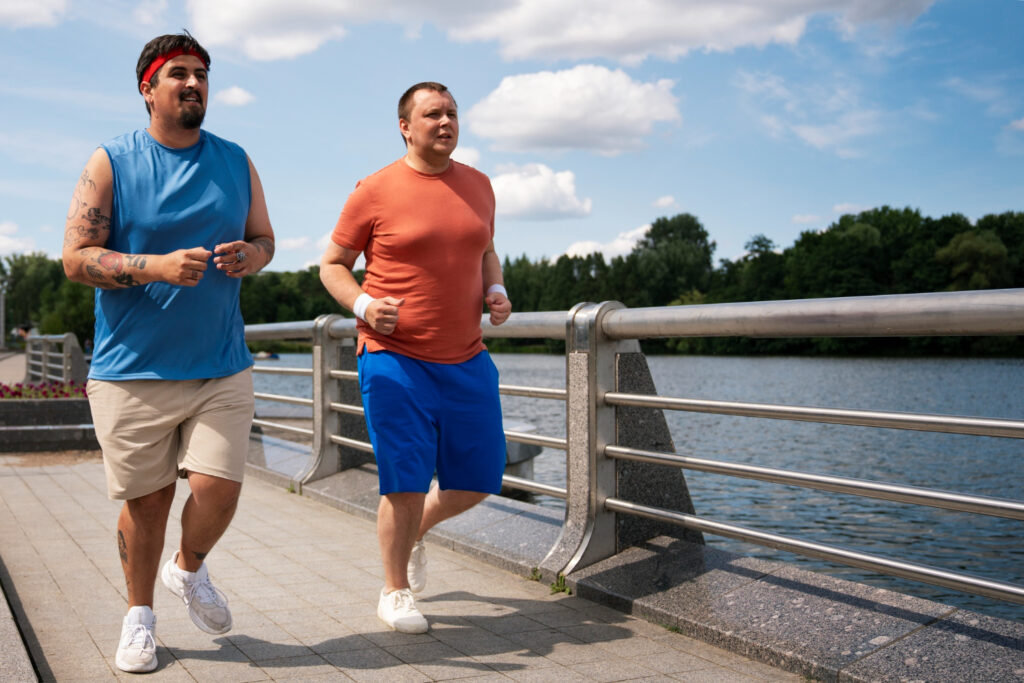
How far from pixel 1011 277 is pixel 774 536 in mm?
82510

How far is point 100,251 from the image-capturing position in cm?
309

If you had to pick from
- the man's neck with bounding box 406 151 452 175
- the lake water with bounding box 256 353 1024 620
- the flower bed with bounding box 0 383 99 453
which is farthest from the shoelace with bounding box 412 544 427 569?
the flower bed with bounding box 0 383 99 453

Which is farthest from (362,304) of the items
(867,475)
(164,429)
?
(867,475)

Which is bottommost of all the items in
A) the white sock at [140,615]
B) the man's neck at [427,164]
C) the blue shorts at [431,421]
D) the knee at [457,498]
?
the white sock at [140,615]

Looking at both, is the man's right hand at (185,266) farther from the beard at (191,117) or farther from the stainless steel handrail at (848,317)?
the stainless steel handrail at (848,317)

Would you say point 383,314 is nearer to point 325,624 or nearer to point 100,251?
point 100,251

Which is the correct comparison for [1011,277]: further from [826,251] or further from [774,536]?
[774,536]

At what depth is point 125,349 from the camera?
3.22 metres

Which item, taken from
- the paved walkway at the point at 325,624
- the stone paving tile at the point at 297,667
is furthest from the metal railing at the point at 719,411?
the stone paving tile at the point at 297,667

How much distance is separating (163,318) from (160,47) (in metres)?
0.87

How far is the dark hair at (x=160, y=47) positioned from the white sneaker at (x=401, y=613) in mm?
1952

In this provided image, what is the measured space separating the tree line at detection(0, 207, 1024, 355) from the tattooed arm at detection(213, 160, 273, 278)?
50542mm

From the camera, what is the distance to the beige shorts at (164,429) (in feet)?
10.6

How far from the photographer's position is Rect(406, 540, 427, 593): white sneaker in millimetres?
4012
